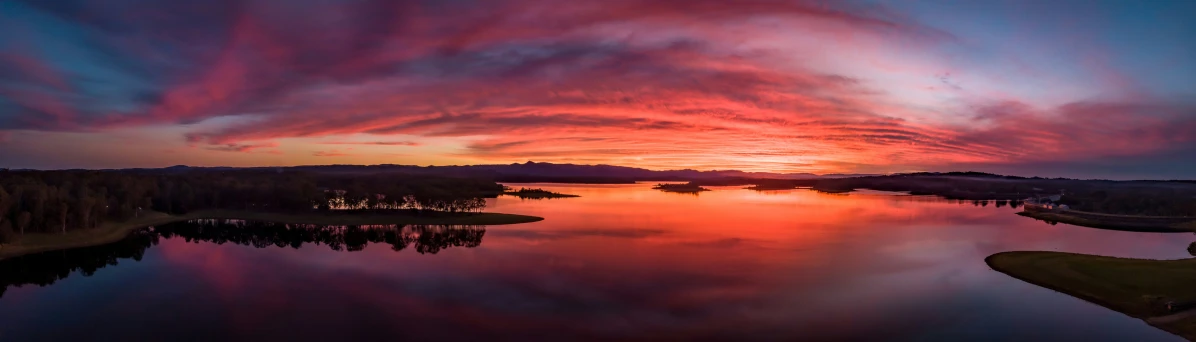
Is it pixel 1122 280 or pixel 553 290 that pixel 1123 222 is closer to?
pixel 1122 280


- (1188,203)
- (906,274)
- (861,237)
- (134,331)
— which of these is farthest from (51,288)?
(1188,203)

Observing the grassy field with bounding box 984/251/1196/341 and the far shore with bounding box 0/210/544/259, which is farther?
the far shore with bounding box 0/210/544/259

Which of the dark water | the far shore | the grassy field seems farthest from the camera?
the far shore

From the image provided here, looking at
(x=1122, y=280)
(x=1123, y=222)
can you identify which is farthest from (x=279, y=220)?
(x=1123, y=222)

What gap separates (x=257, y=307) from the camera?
117 feet

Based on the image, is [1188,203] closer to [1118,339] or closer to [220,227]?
[1118,339]

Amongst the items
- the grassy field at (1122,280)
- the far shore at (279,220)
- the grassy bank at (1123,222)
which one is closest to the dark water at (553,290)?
the grassy field at (1122,280)

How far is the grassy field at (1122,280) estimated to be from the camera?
1352 inches

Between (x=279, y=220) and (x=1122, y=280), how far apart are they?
106238mm

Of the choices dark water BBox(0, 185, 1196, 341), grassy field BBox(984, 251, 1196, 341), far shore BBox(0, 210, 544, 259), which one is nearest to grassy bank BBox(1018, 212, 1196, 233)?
dark water BBox(0, 185, 1196, 341)

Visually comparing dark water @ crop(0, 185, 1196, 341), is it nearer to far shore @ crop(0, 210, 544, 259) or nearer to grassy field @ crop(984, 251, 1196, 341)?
grassy field @ crop(984, 251, 1196, 341)

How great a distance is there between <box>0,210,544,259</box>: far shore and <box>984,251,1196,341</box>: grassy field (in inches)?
2559

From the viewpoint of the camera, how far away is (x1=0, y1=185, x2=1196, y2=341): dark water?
100 ft

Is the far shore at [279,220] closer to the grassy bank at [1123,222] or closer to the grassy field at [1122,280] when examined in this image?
the grassy field at [1122,280]
